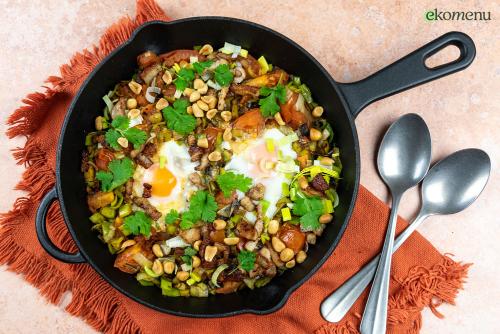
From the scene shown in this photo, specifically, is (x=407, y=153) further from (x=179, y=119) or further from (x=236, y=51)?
(x=179, y=119)

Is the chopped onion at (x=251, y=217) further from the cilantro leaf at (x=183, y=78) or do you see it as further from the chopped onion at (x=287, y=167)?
the cilantro leaf at (x=183, y=78)

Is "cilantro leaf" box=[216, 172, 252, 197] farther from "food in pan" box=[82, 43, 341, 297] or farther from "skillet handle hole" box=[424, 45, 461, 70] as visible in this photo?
"skillet handle hole" box=[424, 45, 461, 70]

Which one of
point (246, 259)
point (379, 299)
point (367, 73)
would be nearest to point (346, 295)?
point (379, 299)

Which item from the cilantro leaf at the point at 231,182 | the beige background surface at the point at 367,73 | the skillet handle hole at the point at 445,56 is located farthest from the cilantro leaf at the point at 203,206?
the skillet handle hole at the point at 445,56

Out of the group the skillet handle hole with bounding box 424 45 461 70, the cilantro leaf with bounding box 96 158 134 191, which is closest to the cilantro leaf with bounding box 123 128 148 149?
the cilantro leaf with bounding box 96 158 134 191

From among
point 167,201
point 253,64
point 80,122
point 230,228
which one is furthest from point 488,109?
point 80,122

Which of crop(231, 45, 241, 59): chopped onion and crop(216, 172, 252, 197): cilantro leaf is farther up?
crop(231, 45, 241, 59): chopped onion
